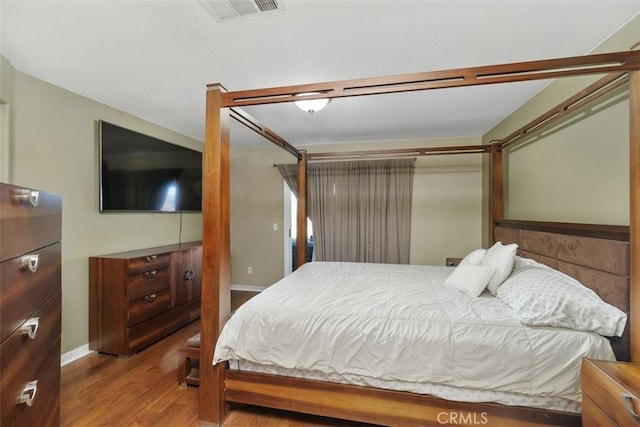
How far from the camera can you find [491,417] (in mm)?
1396

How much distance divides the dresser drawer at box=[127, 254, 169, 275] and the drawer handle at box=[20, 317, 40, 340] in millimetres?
1388

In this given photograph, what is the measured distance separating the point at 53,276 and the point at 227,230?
2.95ft

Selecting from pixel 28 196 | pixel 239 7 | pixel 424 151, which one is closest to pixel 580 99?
pixel 424 151

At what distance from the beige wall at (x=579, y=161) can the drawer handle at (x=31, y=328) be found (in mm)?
3014

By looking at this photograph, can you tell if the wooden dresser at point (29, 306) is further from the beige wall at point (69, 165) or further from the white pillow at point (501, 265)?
the white pillow at point (501, 265)

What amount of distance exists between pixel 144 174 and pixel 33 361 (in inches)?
93.4

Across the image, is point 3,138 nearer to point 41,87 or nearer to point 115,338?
point 41,87

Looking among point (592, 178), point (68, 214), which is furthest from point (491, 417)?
point (68, 214)

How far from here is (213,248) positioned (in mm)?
1612

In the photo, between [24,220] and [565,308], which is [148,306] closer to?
[24,220]

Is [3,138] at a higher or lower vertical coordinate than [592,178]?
higher

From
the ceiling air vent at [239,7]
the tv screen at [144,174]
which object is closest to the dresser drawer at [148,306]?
the tv screen at [144,174]

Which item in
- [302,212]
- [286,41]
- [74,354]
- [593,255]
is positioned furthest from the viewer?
[302,212]

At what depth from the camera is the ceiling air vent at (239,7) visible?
141 centimetres
